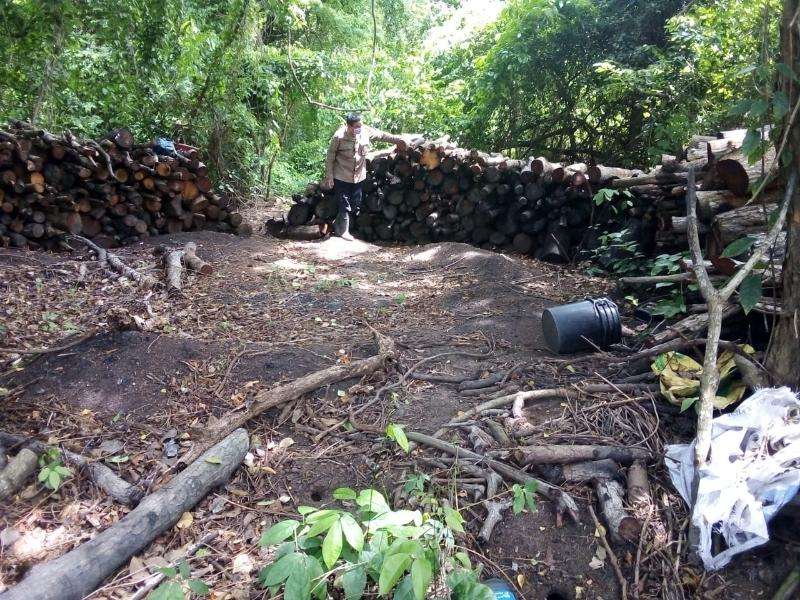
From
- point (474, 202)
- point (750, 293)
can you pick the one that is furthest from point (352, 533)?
point (474, 202)

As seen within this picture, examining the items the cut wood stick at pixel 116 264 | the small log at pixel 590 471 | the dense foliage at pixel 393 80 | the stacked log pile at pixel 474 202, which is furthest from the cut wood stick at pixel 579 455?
the dense foliage at pixel 393 80

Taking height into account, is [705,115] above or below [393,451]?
above

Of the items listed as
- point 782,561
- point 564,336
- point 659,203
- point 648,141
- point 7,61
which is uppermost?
point 7,61

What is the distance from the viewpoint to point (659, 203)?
5.53m

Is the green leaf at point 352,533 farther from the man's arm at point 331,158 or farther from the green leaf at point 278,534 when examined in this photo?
the man's arm at point 331,158

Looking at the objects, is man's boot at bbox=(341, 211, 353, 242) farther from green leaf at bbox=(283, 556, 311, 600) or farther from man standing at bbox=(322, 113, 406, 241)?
green leaf at bbox=(283, 556, 311, 600)

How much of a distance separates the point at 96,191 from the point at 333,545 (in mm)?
6734

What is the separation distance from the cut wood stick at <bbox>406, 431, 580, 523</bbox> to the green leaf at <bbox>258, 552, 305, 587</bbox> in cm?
113

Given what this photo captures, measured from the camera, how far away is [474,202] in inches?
308

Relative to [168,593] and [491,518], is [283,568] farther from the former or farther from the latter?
[491,518]

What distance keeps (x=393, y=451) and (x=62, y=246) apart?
5628 mm

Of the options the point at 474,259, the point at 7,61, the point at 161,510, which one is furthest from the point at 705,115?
the point at 7,61

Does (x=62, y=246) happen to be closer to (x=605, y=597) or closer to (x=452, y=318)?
(x=452, y=318)

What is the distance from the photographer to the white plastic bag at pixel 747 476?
227cm
